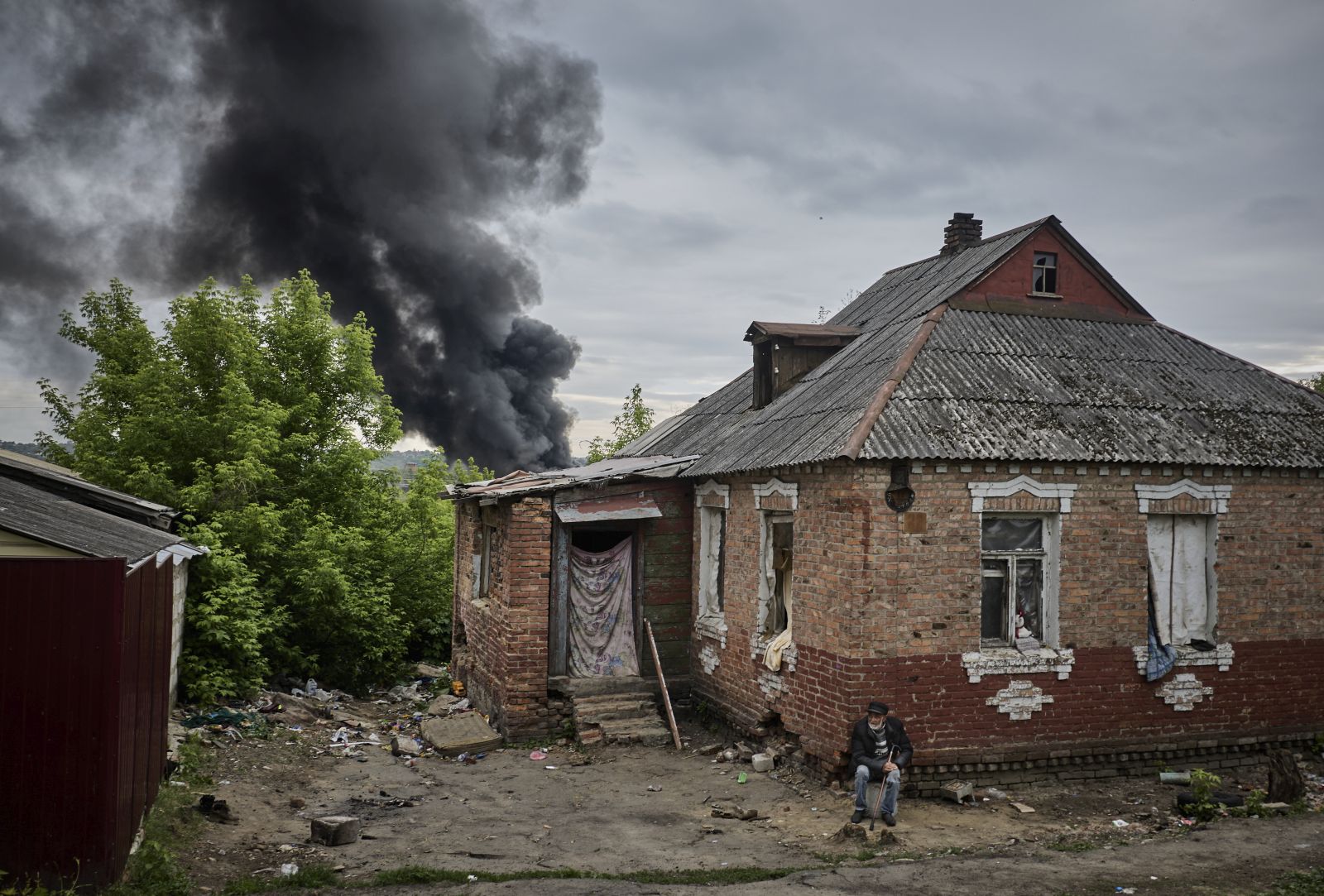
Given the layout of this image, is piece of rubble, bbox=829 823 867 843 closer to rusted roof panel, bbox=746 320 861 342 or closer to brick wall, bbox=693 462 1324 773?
brick wall, bbox=693 462 1324 773

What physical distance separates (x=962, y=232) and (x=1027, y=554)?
25.0 feet

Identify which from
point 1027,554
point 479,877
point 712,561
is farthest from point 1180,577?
point 479,877

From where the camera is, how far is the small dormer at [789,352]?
49.2ft

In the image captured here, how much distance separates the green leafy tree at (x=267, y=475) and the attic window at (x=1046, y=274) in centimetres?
1186

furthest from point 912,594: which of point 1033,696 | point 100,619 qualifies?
point 100,619

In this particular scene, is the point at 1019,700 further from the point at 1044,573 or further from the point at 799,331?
the point at 799,331

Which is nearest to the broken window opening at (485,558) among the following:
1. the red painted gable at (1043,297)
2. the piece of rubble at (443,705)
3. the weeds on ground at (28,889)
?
the piece of rubble at (443,705)

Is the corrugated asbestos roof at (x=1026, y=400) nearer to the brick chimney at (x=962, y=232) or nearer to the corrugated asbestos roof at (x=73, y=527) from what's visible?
the brick chimney at (x=962, y=232)

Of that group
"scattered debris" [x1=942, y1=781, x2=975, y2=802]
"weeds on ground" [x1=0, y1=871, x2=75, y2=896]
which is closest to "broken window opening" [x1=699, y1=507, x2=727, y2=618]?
"scattered debris" [x1=942, y1=781, x2=975, y2=802]

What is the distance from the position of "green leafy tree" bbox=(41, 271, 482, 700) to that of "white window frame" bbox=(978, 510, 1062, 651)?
10.2 meters

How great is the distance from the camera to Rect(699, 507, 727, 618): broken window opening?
44.0 ft

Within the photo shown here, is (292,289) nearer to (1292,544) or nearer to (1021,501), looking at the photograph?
(1021,501)

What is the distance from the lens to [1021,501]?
10438 mm

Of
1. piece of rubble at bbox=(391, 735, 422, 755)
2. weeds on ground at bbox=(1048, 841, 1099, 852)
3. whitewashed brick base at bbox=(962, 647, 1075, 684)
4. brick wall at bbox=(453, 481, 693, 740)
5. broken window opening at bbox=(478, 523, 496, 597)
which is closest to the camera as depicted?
weeds on ground at bbox=(1048, 841, 1099, 852)
